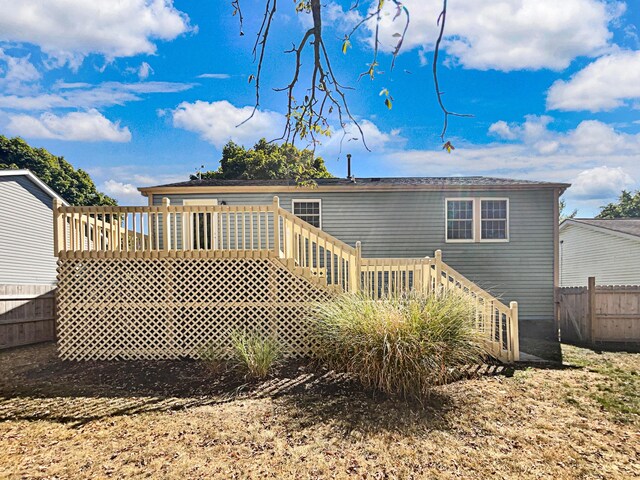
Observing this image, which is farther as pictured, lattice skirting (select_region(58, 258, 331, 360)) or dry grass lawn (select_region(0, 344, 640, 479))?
lattice skirting (select_region(58, 258, 331, 360))

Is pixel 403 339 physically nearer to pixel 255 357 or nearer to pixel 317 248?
pixel 255 357

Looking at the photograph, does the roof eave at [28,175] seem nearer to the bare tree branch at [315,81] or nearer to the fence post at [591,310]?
the bare tree branch at [315,81]

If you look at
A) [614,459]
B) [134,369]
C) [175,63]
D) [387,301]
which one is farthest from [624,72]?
[134,369]

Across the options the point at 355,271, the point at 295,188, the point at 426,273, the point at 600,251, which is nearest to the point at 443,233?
the point at 295,188

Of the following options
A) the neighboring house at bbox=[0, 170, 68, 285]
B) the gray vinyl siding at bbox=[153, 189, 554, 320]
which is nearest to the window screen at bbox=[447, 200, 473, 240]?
the gray vinyl siding at bbox=[153, 189, 554, 320]

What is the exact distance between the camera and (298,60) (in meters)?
3.24

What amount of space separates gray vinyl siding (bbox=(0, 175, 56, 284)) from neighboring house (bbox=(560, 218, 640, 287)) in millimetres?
20495

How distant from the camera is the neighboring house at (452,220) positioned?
10.8 metres

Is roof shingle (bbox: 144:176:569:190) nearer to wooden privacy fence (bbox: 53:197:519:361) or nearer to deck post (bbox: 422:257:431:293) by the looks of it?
wooden privacy fence (bbox: 53:197:519:361)

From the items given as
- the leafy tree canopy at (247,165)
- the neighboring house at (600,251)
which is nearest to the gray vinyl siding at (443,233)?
the neighboring house at (600,251)

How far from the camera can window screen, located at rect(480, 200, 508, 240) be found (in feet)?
35.9

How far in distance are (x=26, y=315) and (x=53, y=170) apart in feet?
67.1

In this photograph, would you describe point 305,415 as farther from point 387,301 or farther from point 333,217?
point 333,217

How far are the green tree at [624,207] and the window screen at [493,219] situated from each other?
97.1ft
